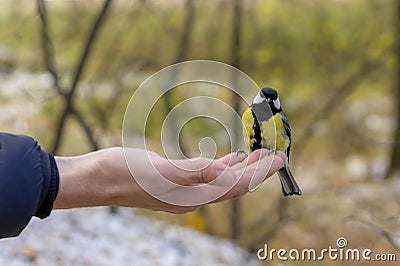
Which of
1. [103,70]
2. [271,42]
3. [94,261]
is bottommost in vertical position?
[94,261]

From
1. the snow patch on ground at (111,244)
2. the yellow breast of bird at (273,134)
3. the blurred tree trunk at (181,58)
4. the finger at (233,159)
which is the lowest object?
the snow patch on ground at (111,244)

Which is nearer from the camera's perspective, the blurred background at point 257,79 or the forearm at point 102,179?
the forearm at point 102,179

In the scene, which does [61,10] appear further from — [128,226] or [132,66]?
[128,226]

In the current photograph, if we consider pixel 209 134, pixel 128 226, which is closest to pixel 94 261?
pixel 128 226

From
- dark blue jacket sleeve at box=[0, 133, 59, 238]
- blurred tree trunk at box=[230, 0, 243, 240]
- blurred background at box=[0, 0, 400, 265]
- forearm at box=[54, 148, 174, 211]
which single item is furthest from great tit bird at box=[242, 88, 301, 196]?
blurred background at box=[0, 0, 400, 265]

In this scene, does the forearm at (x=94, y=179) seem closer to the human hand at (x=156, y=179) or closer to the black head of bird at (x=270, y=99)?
the human hand at (x=156, y=179)

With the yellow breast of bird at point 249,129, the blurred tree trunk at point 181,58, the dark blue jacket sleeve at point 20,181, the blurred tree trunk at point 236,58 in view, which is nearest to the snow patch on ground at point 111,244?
the blurred tree trunk at point 236,58

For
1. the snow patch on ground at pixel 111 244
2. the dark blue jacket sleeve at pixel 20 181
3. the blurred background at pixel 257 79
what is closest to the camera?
the dark blue jacket sleeve at pixel 20 181
